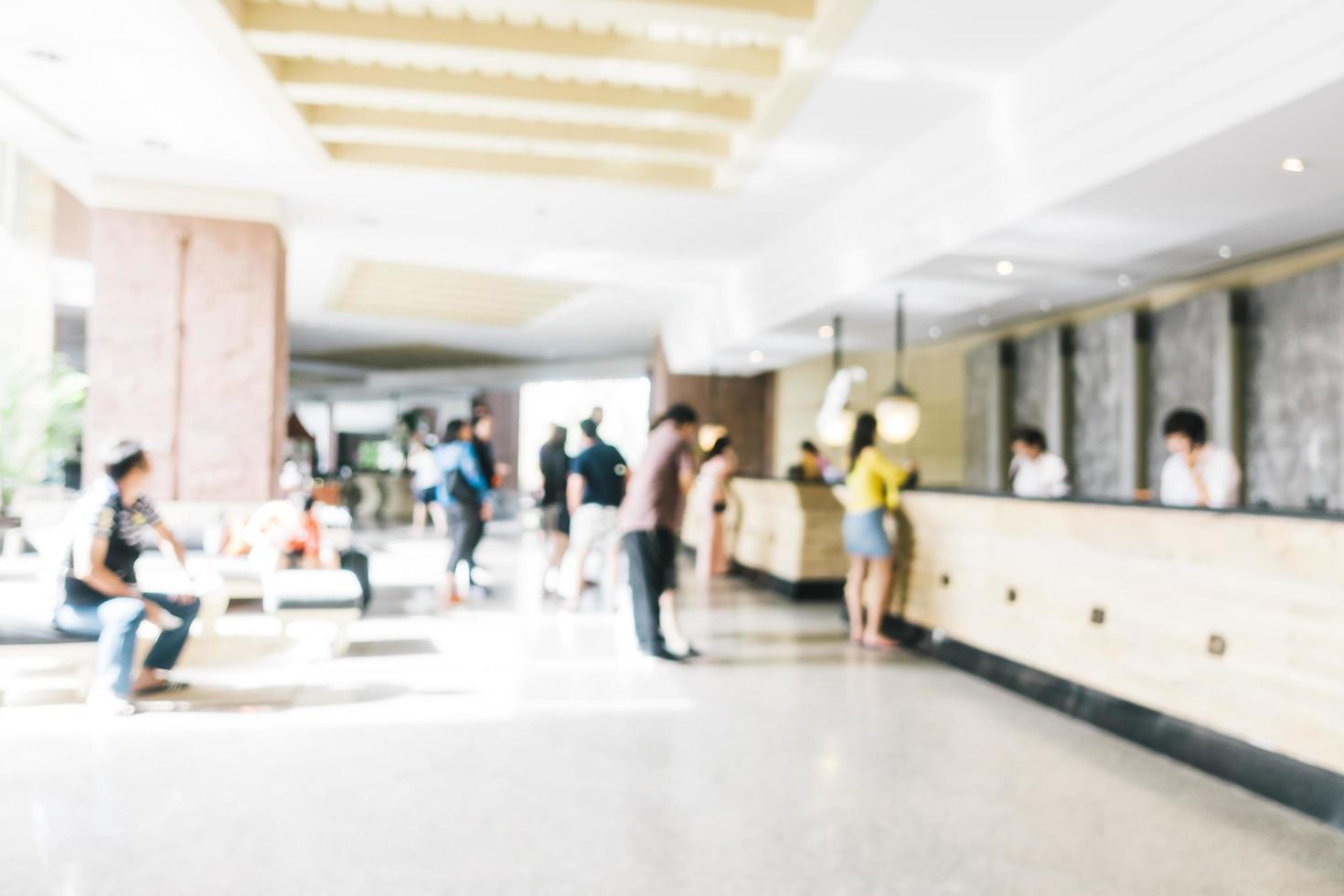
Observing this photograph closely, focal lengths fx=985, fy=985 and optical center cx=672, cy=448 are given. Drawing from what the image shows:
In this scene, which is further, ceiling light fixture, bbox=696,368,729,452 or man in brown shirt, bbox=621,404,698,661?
ceiling light fixture, bbox=696,368,729,452

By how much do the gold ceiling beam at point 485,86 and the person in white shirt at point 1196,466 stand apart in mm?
3514

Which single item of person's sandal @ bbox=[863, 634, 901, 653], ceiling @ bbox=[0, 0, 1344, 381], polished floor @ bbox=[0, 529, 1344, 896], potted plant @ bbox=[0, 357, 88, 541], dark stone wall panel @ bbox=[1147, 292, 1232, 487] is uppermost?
ceiling @ bbox=[0, 0, 1344, 381]

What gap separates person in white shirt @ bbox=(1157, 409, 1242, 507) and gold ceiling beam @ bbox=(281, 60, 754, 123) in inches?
138

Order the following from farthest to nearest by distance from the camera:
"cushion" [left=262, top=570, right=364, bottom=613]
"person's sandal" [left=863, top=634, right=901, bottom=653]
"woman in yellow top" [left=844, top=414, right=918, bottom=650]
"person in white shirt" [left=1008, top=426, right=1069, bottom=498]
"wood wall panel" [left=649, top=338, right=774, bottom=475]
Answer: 1. "wood wall panel" [left=649, top=338, right=774, bottom=475]
2. "person in white shirt" [left=1008, top=426, right=1069, bottom=498]
3. "person's sandal" [left=863, top=634, right=901, bottom=653]
4. "woman in yellow top" [left=844, top=414, right=918, bottom=650]
5. "cushion" [left=262, top=570, right=364, bottom=613]

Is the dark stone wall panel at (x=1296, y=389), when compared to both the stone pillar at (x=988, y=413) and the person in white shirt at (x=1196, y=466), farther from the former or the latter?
the stone pillar at (x=988, y=413)

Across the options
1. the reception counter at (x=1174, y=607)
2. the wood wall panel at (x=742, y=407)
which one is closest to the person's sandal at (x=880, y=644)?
the reception counter at (x=1174, y=607)

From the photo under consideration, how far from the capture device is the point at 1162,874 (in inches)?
117

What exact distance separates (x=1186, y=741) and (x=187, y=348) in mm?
8035

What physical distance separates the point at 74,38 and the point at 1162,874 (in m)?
6.44

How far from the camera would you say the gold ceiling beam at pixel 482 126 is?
6.95 meters

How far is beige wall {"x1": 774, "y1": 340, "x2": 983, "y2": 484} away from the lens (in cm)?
1345


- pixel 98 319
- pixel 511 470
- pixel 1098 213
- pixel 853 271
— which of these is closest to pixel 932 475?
pixel 853 271

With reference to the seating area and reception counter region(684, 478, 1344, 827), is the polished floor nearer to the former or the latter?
reception counter region(684, 478, 1344, 827)

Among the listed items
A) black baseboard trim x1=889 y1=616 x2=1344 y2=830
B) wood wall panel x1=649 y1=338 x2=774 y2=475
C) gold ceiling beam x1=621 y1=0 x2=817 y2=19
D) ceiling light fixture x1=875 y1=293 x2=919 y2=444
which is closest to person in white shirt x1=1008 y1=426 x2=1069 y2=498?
ceiling light fixture x1=875 y1=293 x2=919 y2=444
